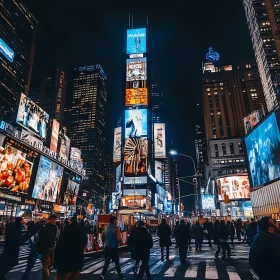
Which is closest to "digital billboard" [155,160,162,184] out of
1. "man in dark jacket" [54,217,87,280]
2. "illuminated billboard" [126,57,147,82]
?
"illuminated billboard" [126,57,147,82]

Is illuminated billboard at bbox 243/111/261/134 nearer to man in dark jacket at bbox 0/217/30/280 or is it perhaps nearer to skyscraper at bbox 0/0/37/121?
man in dark jacket at bbox 0/217/30/280

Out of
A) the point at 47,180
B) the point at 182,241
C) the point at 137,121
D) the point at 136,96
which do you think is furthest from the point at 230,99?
the point at 182,241

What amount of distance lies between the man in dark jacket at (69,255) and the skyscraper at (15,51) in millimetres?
124184

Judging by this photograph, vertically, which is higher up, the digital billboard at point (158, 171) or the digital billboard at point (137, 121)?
the digital billboard at point (137, 121)

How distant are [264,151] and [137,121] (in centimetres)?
4746

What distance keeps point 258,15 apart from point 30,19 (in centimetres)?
12687

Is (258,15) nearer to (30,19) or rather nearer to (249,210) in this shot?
(249,210)

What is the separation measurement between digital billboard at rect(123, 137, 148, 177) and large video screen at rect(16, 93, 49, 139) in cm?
2676

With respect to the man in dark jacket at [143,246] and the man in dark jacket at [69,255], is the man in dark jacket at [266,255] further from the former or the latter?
the man in dark jacket at [143,246]

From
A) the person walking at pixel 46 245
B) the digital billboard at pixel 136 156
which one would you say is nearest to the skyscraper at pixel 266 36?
the digital billboard at pixel 136 156

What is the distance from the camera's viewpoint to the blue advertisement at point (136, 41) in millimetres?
78625

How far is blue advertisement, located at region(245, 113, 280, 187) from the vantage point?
27594 mm

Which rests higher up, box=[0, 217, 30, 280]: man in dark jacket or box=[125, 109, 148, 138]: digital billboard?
box=[125, 109, 148, 138]: digital billboard

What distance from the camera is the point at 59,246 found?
512 centimetres
